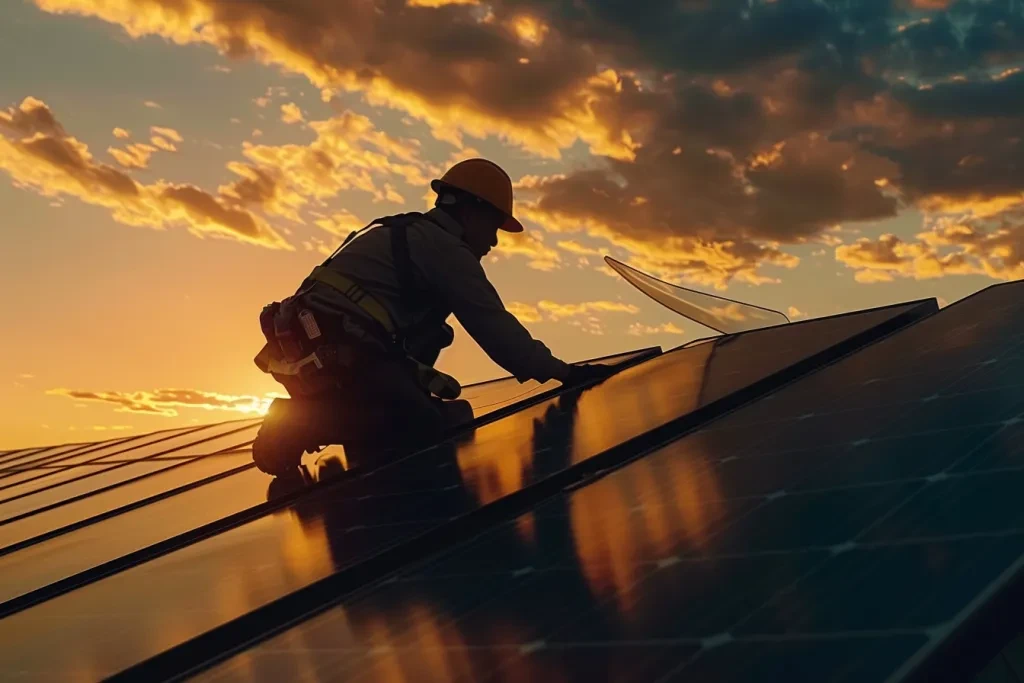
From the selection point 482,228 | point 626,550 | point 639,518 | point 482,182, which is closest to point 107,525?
point 482,228

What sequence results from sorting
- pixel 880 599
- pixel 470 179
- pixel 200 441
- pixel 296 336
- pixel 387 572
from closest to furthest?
pixel 880 599 → pixel 387 572 → pixel 296 336 → pixel 470 179 → pixel 200 441

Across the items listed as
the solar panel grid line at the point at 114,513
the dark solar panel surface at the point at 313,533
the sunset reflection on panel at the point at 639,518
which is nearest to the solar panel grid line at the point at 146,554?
the dark solar panel surface at the point at 313,533

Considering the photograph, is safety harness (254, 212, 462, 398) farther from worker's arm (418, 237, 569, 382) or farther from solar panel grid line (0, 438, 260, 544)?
solar panel grid line (0, 438, 260, 544)

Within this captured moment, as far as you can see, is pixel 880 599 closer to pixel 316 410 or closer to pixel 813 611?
pixel 813 611

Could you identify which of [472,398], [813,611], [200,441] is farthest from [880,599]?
[200,441]

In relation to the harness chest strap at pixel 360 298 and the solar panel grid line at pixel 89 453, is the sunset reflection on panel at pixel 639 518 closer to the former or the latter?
the harness chest strap at pixel 360 298

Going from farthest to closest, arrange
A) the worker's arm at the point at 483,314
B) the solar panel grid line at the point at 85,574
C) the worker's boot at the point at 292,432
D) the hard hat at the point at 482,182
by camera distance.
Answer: the hard hat at the point at 482,182
the worker's boot at the point at 292,432
the worker's arm at the point at 483,314
the solar panel grid line at the point at 85,574
